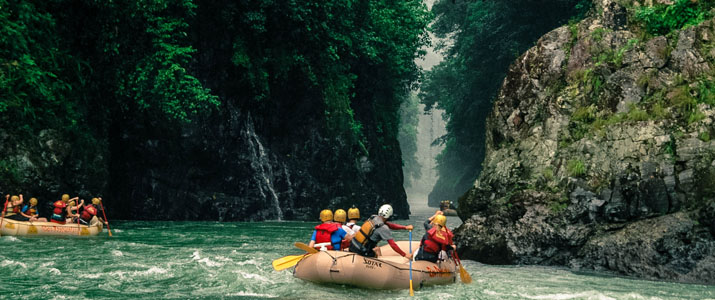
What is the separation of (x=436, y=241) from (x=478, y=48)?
3062 cm

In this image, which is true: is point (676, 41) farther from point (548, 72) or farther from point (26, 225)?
point (26, 225)

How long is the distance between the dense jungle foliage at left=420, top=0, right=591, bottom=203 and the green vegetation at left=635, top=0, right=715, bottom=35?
1507 centimetres

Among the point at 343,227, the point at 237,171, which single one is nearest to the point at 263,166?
the point at 237,171

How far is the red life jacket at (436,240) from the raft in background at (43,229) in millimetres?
11571

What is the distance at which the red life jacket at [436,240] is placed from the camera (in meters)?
12.8

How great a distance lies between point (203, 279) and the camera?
12.4 metres

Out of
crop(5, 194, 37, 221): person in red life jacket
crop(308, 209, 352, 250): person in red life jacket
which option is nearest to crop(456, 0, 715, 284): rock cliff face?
crop(308, 209, 352, 250): person in red life jacket

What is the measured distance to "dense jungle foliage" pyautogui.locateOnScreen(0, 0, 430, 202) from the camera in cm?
2119

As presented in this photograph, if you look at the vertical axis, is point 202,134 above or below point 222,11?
below

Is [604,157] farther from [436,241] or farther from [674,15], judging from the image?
[436,241]

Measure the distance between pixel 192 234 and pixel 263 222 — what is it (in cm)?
717

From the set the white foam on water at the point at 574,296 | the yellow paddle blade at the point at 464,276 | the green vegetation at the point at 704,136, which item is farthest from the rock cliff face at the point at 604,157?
the yellow paddle blade at the point at 464,276

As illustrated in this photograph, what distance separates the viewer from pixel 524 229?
1578 centimetres

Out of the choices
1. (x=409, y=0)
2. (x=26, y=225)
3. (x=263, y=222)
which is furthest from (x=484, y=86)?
(x=26, y=225)
